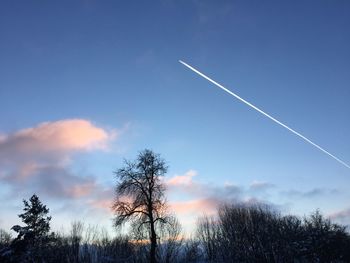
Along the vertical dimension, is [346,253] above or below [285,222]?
below

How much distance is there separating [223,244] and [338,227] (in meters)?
24.4

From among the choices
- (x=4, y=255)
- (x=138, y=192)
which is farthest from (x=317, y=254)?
(x=4, y=255)

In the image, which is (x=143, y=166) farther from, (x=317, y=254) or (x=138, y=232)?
(x=317, y=254)

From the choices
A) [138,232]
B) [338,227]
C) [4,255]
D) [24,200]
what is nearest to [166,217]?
[138,232]

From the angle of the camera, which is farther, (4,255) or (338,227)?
(338,227)

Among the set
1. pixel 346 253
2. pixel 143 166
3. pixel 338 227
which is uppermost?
pixel 143 166

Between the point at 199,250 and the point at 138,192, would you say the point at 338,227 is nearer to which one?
the point at 199,250

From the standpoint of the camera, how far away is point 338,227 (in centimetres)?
8150

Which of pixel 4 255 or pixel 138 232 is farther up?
pixel 138 232

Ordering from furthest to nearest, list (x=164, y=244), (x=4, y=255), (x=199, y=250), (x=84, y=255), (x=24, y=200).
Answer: (x=199, y=250) → (x=84, y=255) → (x=24, y=200) → (x=164, y=244) → (x=4, y=255)

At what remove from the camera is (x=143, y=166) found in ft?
160

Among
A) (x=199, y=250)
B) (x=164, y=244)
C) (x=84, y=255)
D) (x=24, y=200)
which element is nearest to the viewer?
(x=164, y=244)

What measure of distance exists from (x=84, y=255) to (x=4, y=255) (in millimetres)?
51387

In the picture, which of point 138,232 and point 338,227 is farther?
point 338,227
